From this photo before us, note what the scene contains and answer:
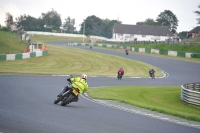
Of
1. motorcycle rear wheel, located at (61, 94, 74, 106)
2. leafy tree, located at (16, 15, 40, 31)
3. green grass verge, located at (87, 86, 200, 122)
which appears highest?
leafy tree, located at (16, 15, 40, 31)

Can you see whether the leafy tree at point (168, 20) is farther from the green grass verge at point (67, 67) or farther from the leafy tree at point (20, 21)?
the green grass verge at point (67, 67)

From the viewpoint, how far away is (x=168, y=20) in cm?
16762

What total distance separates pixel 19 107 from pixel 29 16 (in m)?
140

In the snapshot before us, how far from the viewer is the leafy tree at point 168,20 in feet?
545

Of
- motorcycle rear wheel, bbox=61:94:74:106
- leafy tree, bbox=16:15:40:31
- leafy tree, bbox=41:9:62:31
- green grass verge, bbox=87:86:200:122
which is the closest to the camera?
A: motorcycle rear wheel, bbox=61:94:74:106

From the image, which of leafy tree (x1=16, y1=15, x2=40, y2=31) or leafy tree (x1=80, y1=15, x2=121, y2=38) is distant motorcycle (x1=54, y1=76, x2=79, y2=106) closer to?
leafy tree (x1=16, y1=15, x2=40, y2=31)

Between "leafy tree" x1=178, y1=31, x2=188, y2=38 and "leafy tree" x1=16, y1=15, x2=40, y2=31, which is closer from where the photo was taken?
"leafy tree" x1=16, y1=15, x2=40, y2=31

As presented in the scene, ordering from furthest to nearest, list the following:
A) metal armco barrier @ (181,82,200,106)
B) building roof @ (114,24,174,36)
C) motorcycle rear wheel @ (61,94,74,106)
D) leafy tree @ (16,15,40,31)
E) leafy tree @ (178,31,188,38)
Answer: leafy tree @ (178,31,188,38), leafy tree @ (16,15,40,31), building roof @ (114,24,174,36), metal armco barrier @ (181,82,200,106), motorcycle rear wheel @ (61,94,74,106)

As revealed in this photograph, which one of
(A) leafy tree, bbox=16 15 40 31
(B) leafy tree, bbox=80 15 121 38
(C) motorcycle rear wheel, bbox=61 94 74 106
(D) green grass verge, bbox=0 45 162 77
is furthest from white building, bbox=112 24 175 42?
(C) motorcycle rear wheel, bbox=61 94 74 106

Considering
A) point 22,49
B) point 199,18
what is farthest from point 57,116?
point 199,18

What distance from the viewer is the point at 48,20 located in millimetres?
167125

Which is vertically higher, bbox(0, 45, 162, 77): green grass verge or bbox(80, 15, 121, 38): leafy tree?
bbox(80, 15, 121, 38): leafy tree

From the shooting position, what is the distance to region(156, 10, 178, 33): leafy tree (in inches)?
6535

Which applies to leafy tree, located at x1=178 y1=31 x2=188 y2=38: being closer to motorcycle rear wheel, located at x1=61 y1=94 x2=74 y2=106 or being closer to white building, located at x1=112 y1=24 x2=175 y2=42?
white building, located at x1=112 y1=24 x2=175 y2=42
